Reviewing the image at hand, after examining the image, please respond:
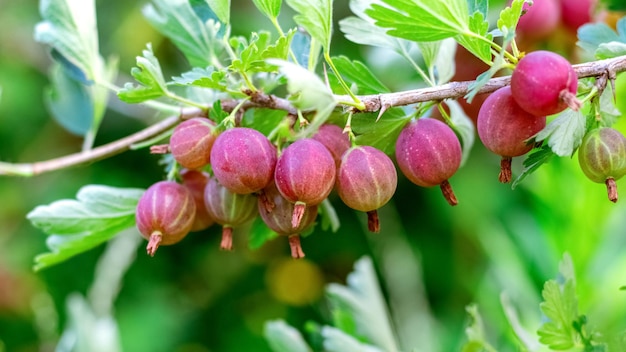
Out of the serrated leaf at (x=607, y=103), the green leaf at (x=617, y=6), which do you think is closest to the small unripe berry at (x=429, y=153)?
the serrated leaf at (x=607, y=103)

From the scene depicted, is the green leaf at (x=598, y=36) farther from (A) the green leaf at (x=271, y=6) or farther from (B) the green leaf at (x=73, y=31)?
(B) the green leaf at (x=73, y=31)

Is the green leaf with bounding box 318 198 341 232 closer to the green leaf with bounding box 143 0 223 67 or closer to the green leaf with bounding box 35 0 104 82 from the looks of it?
the green leaf with bounding box 143 0 223 67

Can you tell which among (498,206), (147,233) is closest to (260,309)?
(498,206)

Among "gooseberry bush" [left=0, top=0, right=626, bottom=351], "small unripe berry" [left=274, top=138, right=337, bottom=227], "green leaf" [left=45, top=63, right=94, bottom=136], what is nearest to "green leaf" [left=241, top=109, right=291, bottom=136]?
"gooseberry bush" [left=0, top=0, right=626, bottom=351]

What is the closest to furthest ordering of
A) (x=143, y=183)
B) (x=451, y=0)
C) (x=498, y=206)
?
(x=451, y=0) → (x=498, y=206) → (x=143, y=183)

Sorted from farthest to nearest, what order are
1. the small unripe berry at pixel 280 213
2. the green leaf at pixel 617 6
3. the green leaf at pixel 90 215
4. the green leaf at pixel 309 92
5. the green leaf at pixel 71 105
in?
1. the green leaf at pixel 71 105
2. the green leaf at pixel 617 6
3. the green leaf at pixel 90 215
4. the small unripe berry at pixel 280 213
5. the green leaf at pixel 309 92

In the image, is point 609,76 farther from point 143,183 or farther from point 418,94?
point 143,183
